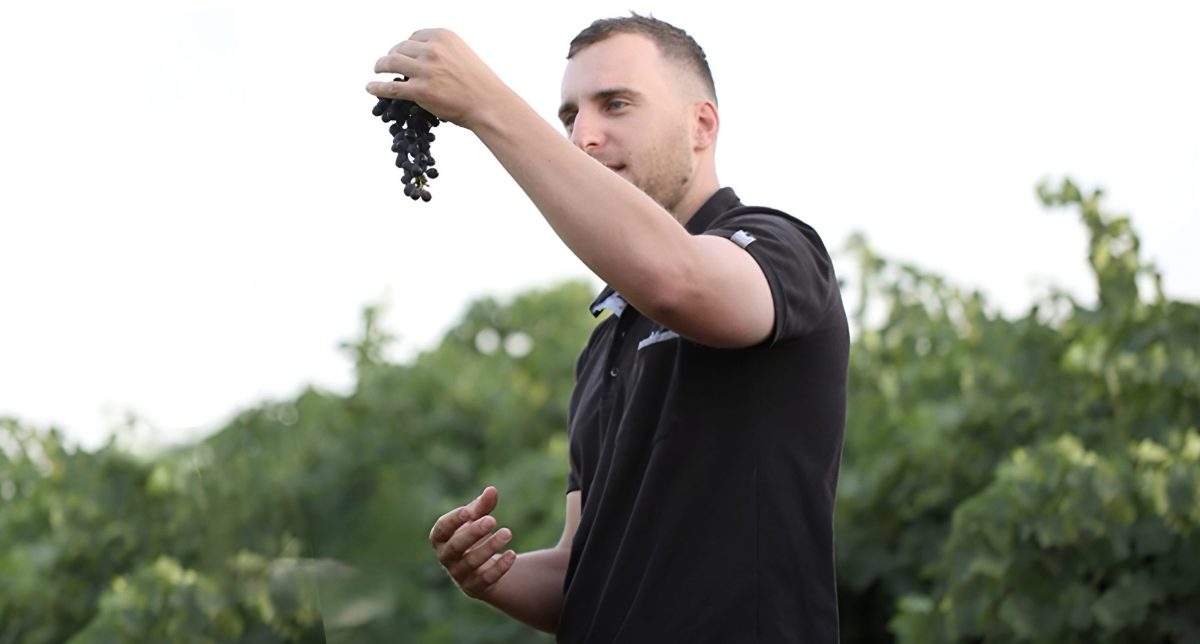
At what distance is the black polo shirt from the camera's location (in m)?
1.71

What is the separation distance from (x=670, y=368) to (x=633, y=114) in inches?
13.7

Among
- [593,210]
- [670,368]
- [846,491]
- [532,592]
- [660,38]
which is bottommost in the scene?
[532,592]

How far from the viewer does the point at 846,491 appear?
4949 mm

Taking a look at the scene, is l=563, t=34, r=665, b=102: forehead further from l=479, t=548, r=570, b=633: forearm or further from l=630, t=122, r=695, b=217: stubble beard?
l=479, t=548, r=570, b=633: forearm

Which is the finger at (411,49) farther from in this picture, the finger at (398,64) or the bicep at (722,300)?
the bicep at (722,300)

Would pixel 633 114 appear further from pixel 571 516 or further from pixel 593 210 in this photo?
pixel 571 516

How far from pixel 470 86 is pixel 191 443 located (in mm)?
444

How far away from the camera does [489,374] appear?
8.08 m

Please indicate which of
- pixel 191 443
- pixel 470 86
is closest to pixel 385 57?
pixel 470 86

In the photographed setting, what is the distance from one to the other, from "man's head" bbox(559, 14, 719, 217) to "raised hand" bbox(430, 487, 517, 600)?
0.44m

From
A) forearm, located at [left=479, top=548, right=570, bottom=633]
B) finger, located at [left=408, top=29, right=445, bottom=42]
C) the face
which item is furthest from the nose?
forearm, located at [left=479, top=548, right=570, bottom=633]

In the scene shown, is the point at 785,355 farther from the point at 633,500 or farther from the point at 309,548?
the point at 309,548

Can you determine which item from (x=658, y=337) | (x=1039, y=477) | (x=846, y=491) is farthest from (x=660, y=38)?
(x=846, y=491)

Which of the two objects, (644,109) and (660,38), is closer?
(644,109)
